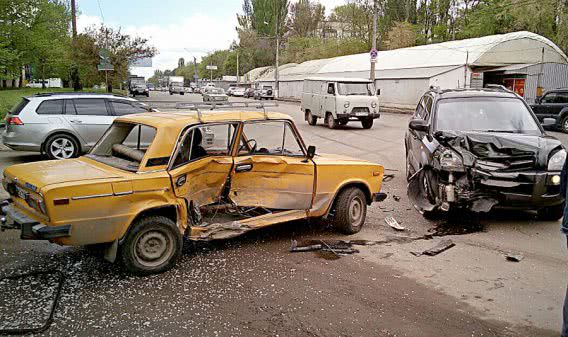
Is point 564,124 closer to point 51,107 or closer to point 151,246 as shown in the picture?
point 51,107

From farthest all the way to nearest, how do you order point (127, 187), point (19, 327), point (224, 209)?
1. point (224, 209)
2. point (127, 187)
3. point (19, 327)

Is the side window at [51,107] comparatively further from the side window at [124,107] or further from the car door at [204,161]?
the car door at [204,161]

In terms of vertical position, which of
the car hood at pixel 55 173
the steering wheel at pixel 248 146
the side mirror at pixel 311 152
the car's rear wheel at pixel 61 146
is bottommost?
the car's rear wheel at pixel 61 146

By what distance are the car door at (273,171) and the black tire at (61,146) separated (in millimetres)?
7306

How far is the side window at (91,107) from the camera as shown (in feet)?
38.2

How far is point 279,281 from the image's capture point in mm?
4727

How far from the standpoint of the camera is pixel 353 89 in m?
20.5

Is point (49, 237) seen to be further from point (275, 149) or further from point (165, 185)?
point (275, 149)

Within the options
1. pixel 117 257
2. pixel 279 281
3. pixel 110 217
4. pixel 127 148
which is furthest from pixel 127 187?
pixel 279 281

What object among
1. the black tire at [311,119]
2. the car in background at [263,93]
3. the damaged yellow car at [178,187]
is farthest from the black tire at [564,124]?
the car in background at [263,93]

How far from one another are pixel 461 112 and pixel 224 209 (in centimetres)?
473

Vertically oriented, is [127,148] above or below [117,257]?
above

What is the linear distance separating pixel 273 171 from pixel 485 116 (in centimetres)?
425

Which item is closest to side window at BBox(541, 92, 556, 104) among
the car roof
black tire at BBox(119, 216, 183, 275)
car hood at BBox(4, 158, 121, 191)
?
the car roof
